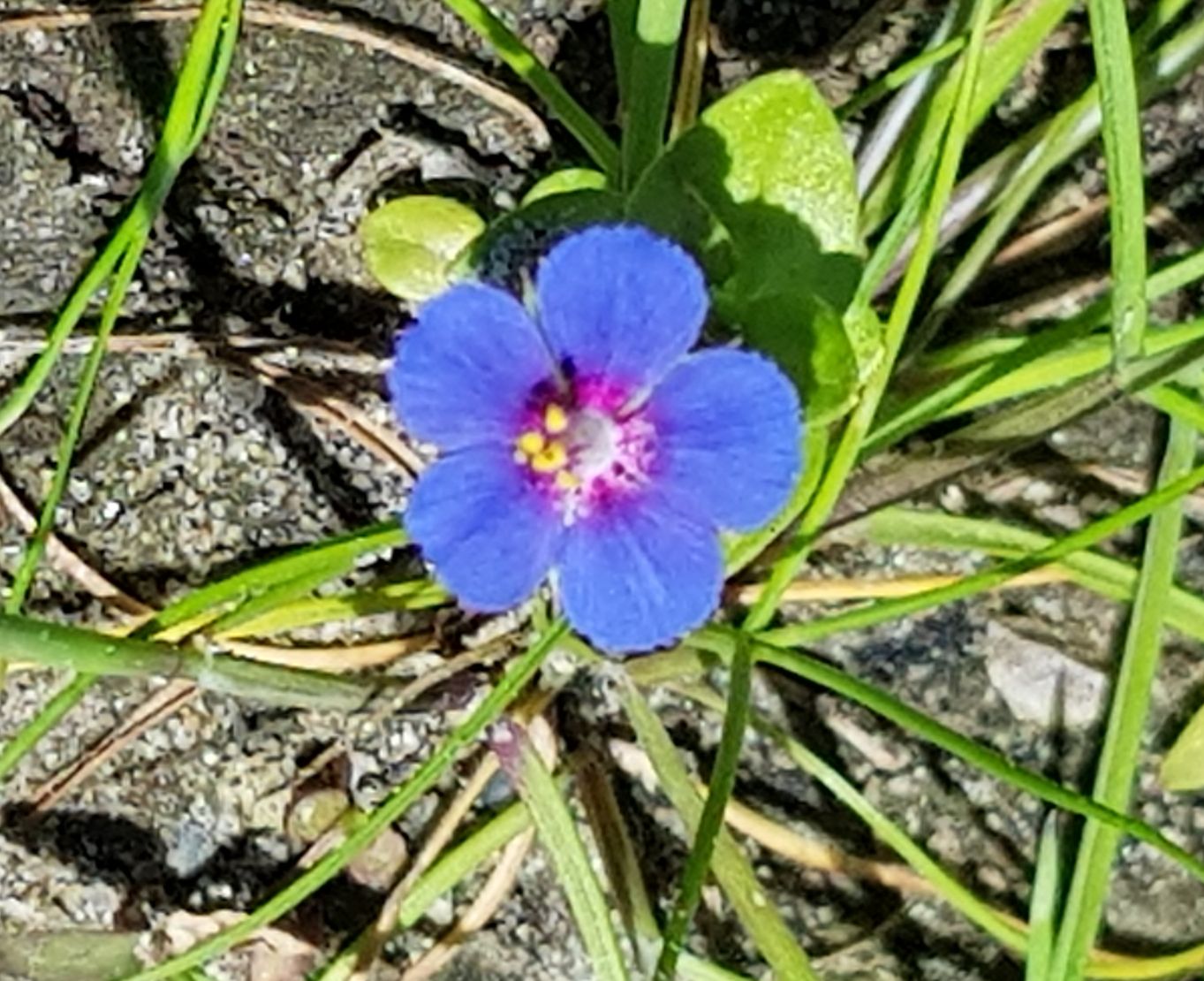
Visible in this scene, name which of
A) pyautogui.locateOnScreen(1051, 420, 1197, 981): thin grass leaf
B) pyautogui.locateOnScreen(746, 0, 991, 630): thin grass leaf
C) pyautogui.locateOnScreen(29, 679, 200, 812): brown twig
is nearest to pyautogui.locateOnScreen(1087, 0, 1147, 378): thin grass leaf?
pyautogui.locateOnScreen(746, 0, 991, 630): thin grass leaf

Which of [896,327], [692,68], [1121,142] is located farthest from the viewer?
[692,68]

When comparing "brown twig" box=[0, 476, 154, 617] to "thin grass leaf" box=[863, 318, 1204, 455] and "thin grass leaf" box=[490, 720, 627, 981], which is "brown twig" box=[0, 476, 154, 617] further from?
"thin grass leaf" box=[863, 318, 1204, 455]

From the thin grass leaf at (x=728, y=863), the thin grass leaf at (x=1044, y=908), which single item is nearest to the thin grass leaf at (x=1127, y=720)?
the thin grass leaf at (x=1044, y=908)

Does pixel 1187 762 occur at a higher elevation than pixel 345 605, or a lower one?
lower

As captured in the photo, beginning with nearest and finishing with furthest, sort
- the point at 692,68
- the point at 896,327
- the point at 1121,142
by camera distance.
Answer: the point at 1121,142 → the point at 896,327 → the point at 692,68

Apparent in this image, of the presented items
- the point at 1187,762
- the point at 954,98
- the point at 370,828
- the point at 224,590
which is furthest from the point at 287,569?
the point at 1187,762

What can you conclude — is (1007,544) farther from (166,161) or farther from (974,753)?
(166,161)
